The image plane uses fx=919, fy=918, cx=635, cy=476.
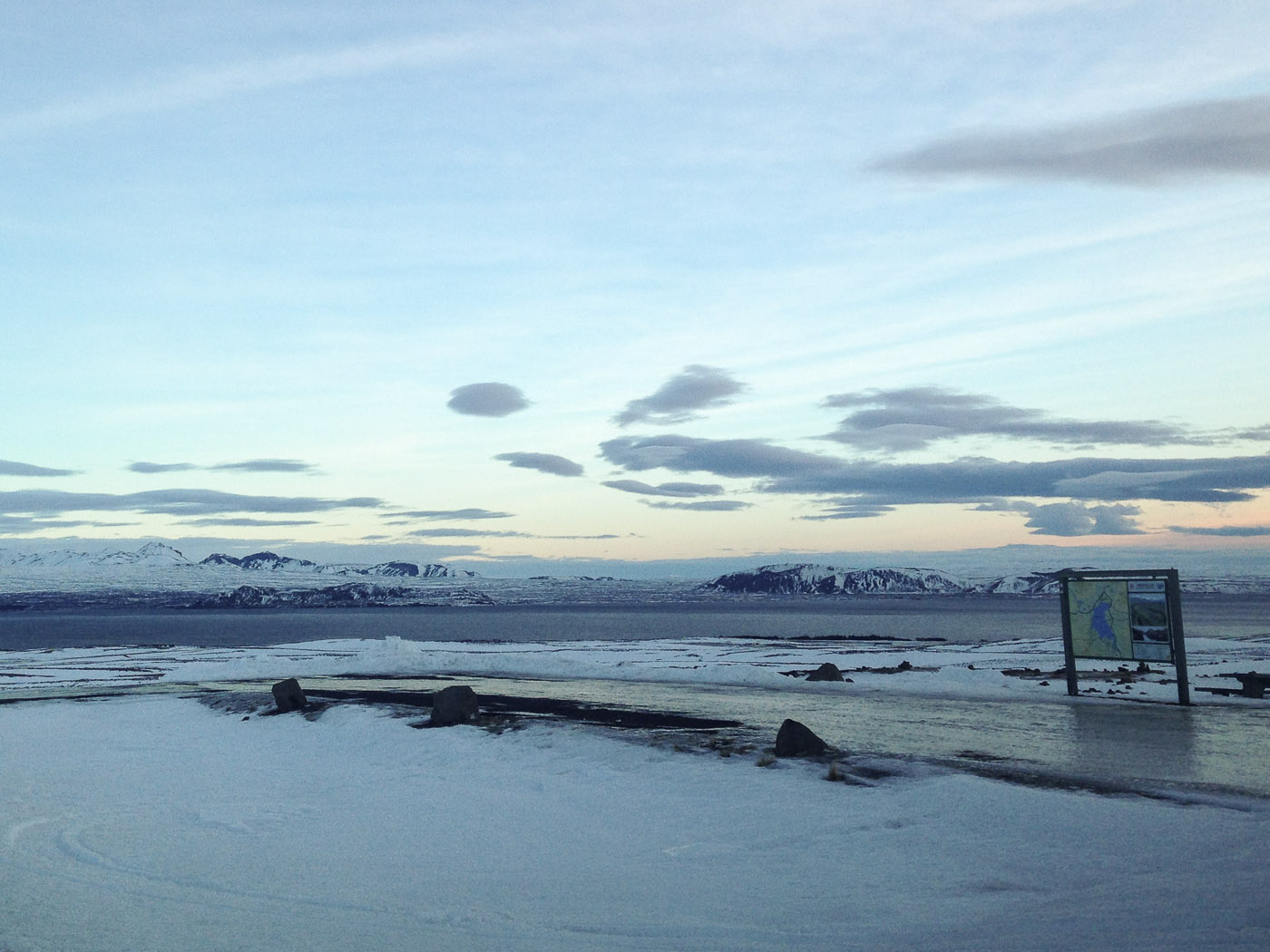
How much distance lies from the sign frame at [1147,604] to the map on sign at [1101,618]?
1.3 inches

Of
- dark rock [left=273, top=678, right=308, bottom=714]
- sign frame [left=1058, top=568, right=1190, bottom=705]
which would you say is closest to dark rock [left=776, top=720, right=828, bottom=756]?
sign frame [left=1058, top=568, right=1190, bottom=705]

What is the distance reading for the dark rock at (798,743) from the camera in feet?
47.9

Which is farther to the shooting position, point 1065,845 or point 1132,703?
point 1132,703

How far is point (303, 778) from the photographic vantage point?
15.1 metres

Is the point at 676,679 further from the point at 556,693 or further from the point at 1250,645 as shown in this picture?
the point at 1250,645

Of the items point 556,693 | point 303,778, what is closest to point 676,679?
point 556,693

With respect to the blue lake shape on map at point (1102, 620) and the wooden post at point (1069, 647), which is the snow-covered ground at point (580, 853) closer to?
the wooden post at point (1069, 647)

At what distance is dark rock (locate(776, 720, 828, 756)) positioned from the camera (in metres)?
14.6

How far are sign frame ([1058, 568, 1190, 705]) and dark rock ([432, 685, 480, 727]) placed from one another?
47.1 ft

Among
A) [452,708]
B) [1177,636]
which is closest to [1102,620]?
[1177,636]

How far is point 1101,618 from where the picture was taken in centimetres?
2266

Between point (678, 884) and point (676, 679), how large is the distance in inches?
860

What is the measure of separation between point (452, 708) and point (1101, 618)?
51.8ft

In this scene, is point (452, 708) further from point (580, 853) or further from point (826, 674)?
point (826, 674)
